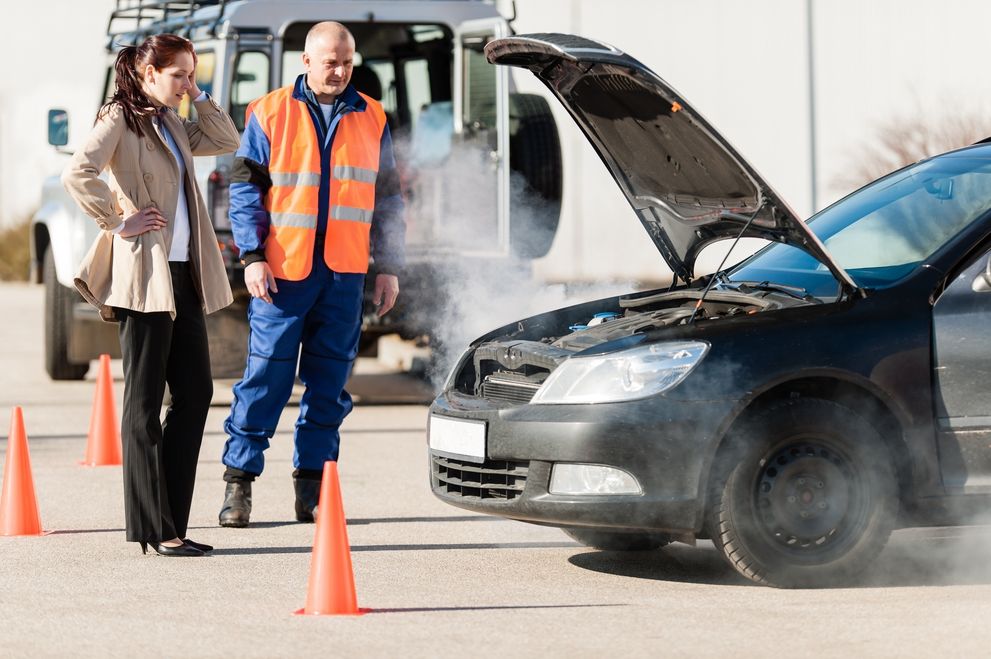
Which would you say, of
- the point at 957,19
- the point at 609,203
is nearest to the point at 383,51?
the point at 957,19

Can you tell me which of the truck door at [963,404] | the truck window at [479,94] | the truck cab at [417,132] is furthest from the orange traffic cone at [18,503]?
the truck window at [479,94]

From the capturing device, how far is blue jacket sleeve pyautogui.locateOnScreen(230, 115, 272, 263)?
23.6 feet

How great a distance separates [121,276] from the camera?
6562 mm

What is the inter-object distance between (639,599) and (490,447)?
2.46 feet

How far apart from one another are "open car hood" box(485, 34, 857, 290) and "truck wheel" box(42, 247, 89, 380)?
7317 mm

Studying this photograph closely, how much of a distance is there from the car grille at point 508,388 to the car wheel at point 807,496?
774mm

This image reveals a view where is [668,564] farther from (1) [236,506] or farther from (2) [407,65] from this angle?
(2) [407,65]

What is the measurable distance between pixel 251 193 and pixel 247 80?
16.1 ft

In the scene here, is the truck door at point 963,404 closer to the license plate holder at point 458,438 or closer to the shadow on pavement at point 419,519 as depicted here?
the license plate holder at point 458,438

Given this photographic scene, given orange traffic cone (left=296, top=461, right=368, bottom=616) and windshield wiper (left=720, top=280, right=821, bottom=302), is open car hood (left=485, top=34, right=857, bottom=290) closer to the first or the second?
windshield wiper (left=720, top=280, right=821, bottom=302)

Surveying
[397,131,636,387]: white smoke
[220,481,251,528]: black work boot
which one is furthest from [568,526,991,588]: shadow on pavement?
[397,131,636,387]: white smoke

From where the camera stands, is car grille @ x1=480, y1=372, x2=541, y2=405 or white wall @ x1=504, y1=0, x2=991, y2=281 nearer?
car grille @ x1=480, y1=372, x2=541, y2=405

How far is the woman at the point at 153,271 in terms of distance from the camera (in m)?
6.55

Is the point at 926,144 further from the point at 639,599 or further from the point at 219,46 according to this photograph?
the point at 639,599
